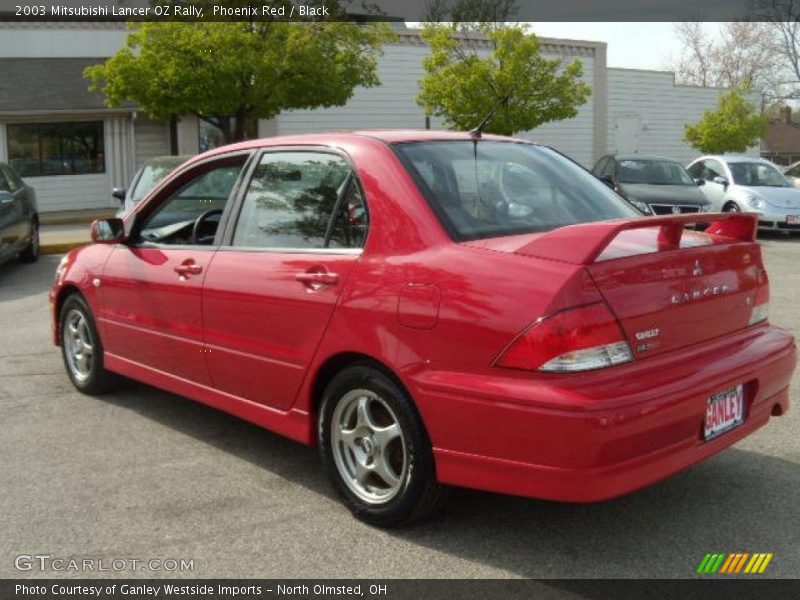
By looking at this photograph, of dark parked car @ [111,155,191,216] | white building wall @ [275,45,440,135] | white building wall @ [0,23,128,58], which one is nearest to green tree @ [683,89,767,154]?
white building wall @ [275,45,440,135]

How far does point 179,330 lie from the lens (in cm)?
478

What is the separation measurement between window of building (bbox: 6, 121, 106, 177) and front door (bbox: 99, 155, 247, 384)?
1866cm

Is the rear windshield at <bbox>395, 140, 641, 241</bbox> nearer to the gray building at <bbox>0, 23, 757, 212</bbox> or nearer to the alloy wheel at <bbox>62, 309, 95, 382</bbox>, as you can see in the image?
the alloy wheel at <bbox>62, 309, 95, 382</bbox>

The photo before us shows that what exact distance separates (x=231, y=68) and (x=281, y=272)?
13558 millimetres

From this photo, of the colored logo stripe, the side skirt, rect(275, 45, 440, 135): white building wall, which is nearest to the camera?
the colored logo stripe

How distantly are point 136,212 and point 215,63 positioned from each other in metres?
12.3

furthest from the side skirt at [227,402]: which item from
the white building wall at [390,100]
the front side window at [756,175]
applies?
the white building wall at [390,100]

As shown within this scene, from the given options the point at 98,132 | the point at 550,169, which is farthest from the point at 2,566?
the point at 98,132

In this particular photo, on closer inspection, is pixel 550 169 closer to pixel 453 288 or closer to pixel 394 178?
pixel 394 178

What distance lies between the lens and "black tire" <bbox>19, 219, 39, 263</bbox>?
43.0 ft

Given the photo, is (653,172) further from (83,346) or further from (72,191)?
(72,191)

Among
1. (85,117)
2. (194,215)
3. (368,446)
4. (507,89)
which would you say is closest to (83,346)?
(194,215)

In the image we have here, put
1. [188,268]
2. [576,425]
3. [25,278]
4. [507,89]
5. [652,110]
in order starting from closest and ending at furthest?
[576,425] < [188,268] < [25,278] < [507,89] < [652,110]

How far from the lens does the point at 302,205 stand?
423cm
